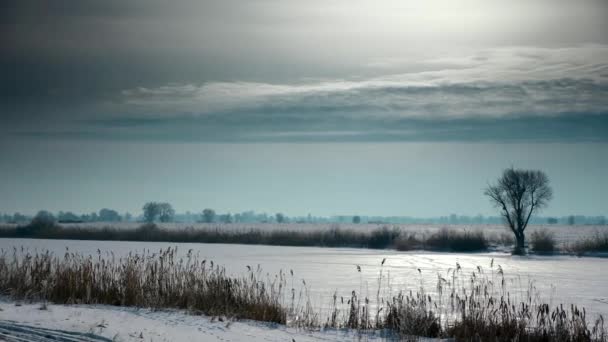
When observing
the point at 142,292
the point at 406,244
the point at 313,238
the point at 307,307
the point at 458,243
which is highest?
the point at 313,238

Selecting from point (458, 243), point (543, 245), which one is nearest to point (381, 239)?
point (458, 243)

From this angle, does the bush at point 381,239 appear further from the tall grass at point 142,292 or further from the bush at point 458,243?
the tall grass at point 142,292

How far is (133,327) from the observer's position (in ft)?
32.2

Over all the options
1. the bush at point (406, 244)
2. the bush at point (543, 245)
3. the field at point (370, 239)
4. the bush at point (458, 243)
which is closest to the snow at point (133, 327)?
the bush at point (406, 244)

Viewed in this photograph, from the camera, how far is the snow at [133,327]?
9.02 metres

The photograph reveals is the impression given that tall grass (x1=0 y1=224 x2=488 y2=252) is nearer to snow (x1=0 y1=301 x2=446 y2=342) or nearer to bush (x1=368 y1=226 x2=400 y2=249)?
bush (x1=368 y1=226 x2=400 y2=249)

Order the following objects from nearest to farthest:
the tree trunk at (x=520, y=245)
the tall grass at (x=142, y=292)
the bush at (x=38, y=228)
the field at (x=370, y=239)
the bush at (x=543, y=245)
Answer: the tall grass at (x=142, y=292)
the tree trunk at (x=520, y=245)
the bush at (x=543, y=245)
the field at (x=370, y=239)
the bush at (x=38, y=228)

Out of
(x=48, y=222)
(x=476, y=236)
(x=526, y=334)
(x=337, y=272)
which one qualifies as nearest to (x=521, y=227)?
(x=476, y=236)

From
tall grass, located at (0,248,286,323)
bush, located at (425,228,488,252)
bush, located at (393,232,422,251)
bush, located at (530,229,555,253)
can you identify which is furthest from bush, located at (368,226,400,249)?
tall grass, located at (0,248,286,323)

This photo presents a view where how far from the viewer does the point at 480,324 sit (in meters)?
11.2

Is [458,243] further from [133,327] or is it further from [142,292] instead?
[133,327]

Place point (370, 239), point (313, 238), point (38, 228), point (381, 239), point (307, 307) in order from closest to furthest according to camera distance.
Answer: point (307, 307)
point (381, 239)
point (370, 239)
point (313, 238)
point (38, 228)

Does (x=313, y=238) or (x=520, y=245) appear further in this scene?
(x=313, y=238)

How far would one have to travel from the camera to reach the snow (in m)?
9.02
